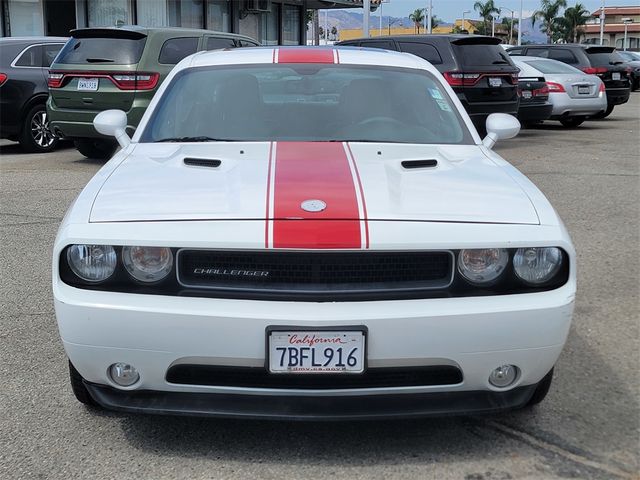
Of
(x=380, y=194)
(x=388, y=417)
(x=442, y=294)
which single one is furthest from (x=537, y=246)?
(x=388, y=417)

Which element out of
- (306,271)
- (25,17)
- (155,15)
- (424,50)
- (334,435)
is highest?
(155,15)

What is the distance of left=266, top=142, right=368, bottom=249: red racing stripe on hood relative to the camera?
8.56 ft

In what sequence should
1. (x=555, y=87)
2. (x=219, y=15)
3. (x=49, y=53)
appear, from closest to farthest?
(x=49, y=53)
(x=555, y=87)
(x=219, y=15)

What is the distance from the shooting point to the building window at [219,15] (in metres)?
23.4

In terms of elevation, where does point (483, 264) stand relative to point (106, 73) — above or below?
below

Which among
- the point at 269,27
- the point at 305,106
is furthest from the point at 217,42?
the point at 269,27

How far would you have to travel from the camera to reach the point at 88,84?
943 cm

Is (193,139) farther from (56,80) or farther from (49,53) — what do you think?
(49,53)

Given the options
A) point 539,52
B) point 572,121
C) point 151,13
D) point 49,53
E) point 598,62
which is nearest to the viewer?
point 49,53

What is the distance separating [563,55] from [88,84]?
12006 mm

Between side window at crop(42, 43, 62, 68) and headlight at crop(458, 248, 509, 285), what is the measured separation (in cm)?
1018

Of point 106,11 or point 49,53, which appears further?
point 106,11

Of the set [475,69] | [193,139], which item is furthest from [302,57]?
[475,69]

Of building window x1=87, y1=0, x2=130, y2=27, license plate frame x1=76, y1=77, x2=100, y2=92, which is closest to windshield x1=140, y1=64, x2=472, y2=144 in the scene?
license plate frame x1=76, y1=77, x2=100, y2=92
